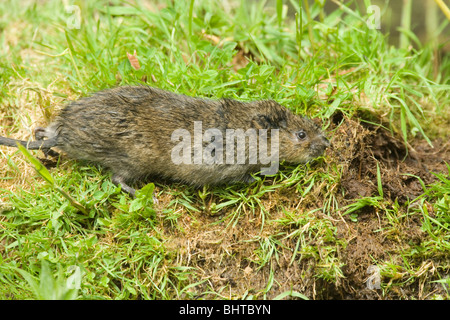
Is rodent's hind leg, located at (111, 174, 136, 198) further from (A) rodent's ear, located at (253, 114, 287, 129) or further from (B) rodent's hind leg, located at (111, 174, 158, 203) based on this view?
(A) rodent's ear, located at (253, 114, 287, 129)

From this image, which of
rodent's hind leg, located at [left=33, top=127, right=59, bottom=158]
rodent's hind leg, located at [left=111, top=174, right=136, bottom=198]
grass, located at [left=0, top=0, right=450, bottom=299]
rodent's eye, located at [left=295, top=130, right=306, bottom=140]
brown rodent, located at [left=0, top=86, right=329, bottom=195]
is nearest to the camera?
grass, located at [left=0, top=0, right=450, bottom=299]

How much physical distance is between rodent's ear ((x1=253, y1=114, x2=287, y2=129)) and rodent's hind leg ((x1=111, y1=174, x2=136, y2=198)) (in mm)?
1393

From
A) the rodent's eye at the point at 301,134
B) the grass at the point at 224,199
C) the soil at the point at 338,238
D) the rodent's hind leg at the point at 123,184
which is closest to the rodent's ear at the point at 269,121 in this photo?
the rodent's eye at the point at 301,134

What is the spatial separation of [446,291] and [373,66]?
262 cm

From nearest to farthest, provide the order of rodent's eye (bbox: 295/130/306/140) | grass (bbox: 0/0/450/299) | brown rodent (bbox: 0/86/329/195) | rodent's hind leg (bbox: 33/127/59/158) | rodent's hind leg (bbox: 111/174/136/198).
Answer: grass (bbox: 0/0/450/299), brown rodent (bbox: 0/86/329/195), rodent's hind leg (bbox: 111/174/136/198), rodent's eye (bbox: 295/130/306/140), rodent's hind leg (bbox: 33/127/59/158)

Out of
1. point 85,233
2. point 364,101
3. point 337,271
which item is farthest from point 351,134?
point 85,233

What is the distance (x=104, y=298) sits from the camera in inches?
159

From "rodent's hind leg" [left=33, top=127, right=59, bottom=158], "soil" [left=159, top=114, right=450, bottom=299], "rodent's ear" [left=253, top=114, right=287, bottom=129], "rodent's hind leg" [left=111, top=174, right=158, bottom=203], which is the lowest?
"soil" [left=159, top=114, right=450, bottom=299]

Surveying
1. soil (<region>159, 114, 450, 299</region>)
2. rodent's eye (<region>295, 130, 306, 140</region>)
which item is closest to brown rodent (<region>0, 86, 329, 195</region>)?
rodent's eye (<region>295, 130, 306, 140</region>)

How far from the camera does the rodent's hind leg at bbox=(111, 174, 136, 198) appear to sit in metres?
4.62

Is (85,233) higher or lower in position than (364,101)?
lower

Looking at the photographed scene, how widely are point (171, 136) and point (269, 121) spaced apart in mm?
991

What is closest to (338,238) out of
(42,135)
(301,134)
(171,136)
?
(301,134)

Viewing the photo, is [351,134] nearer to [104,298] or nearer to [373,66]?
[373,66]
